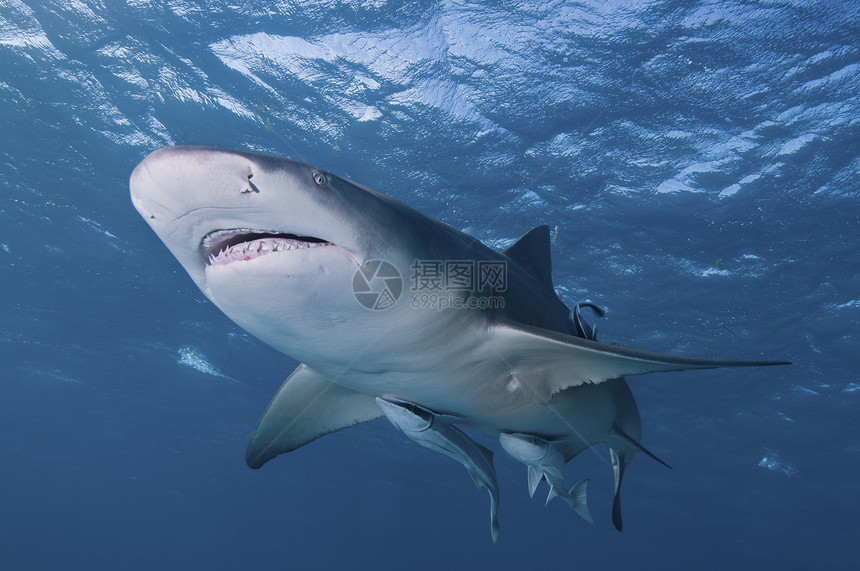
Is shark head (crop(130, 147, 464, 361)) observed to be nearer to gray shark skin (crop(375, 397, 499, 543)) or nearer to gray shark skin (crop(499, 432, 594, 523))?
gray shark skin (crop(375, 397, 499, 543))

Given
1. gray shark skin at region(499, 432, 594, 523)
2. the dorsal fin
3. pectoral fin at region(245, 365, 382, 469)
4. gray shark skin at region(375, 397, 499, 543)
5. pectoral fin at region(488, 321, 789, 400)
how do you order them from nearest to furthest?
pectoral fin at region(488, 321, 789, 400)
gray shark skin at region(375, 397, 499, 543)
gray shark skin at region(499, 432, 594, 523)
pectoral fin at region(245, 365, 382, 469)
the dorsal fin

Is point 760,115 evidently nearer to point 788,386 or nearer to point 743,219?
point 743,219

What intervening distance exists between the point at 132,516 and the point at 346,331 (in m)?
109

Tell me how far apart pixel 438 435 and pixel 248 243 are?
2168 mm

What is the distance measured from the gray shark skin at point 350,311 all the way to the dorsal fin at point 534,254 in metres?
0.61

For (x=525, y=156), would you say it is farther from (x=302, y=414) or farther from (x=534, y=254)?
(x=302, y=414)

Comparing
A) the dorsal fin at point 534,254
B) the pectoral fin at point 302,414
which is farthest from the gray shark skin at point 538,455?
the dorsal fin at point 534,254

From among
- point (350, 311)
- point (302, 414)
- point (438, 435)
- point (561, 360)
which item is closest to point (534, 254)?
point (561, 360)

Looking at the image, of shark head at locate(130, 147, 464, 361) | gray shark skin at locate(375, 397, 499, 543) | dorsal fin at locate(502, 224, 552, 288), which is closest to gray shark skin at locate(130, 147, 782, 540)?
shark head at locate(130, 147, 464, 361)

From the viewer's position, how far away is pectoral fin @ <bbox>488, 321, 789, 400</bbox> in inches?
104

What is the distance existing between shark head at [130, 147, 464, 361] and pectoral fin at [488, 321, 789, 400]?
75cm

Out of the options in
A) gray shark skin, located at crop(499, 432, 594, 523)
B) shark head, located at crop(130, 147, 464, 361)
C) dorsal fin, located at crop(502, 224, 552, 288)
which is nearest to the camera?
shark head, located at crop(130, 147, 464, 361)

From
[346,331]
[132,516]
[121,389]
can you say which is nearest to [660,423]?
[346,331]

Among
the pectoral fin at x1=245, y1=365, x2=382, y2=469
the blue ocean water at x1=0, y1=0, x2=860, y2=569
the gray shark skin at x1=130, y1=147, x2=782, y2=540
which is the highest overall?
the blue ocean water at x1=0, y1=0, x2=860, y2=569
